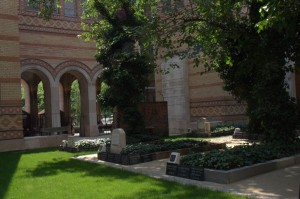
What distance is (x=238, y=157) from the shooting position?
30.9 ft

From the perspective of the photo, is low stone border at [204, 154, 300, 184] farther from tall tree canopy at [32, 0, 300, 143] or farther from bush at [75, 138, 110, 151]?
bush at [75, 138, 110, 151]

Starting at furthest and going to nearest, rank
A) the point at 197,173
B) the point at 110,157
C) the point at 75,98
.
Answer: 1. the point at 75,98
2. the point at 110,157
3. the point at 197,173

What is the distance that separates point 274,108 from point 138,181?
5.19 metres

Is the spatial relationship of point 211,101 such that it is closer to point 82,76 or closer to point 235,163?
point 82,76

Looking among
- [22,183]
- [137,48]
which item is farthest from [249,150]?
[137,48]

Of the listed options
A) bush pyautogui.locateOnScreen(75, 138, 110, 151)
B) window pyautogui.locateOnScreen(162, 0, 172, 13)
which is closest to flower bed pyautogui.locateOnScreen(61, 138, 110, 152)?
bush pyautogui.locateOnScreen(75, 138, 110, 151)

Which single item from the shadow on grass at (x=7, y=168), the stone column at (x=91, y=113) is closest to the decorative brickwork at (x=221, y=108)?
the stone column at (x=91, y=113)

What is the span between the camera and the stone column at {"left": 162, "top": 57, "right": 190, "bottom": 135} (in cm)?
2555

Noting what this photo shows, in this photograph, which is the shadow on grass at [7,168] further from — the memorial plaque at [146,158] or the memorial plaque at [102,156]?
the memorial plaque at [146,158]

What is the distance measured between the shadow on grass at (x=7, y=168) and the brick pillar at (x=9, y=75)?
6.96 ft

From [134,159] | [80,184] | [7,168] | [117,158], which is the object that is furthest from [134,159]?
[7,168]

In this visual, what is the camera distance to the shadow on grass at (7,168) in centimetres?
916

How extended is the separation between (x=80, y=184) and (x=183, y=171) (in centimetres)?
250

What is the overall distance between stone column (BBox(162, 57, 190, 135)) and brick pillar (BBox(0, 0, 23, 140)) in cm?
1144
